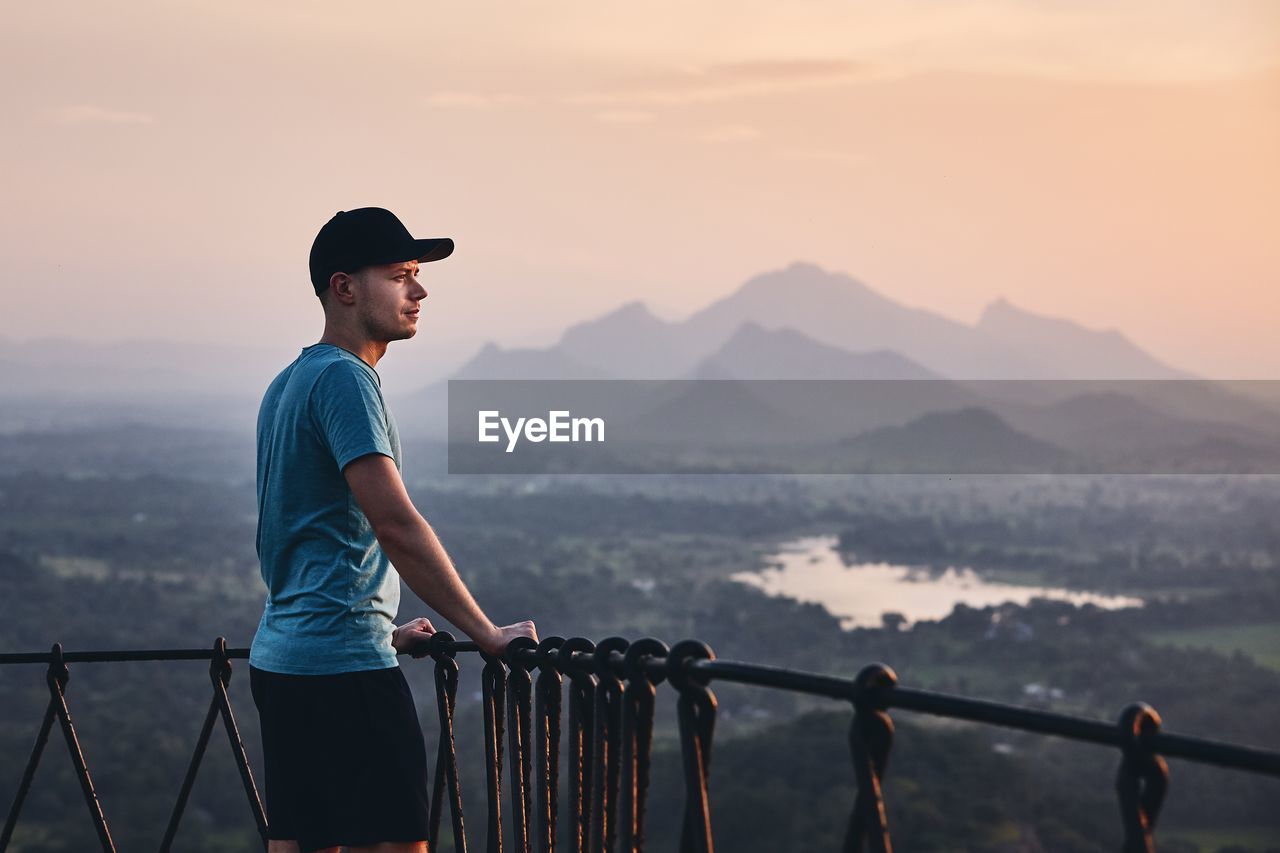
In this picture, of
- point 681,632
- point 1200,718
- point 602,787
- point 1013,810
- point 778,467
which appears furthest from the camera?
point 778,467

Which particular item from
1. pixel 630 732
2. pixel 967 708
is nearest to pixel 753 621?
pixel 630 732

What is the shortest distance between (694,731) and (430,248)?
134 centimetres

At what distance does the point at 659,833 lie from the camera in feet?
179

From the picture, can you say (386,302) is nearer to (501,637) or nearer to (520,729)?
(501,637)

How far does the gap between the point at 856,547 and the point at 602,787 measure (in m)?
135

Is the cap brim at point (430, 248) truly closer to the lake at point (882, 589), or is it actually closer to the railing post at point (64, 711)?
the railing post at point (64, 711)

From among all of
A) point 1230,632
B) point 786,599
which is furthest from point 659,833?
point 1230,632

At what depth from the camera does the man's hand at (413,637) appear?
11.6ft

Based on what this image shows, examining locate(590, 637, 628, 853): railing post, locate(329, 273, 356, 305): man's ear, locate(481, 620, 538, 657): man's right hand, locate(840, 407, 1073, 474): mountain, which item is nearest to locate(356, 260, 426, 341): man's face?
locate(329, 273, 356, 305): man's ear

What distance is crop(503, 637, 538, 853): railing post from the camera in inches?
123

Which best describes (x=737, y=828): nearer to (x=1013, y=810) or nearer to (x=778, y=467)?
(x=1013, y=810)

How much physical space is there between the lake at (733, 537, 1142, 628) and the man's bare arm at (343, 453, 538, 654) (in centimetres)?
9644

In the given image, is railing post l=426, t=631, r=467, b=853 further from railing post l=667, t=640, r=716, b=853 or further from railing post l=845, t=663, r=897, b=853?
railing post l=845, t=663, r=897, b=853

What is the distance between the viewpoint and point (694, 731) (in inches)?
93.4
